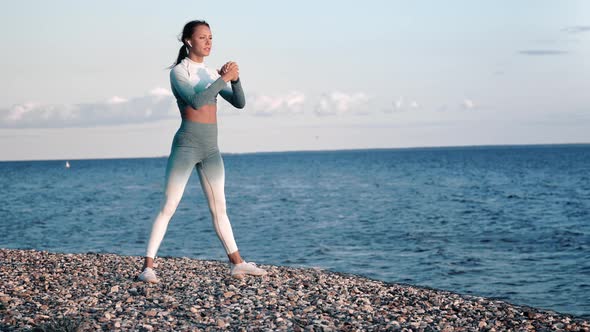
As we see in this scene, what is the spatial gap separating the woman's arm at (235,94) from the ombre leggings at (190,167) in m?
0.40

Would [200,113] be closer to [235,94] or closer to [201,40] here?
[235,94]

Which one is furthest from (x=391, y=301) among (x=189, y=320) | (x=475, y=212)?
(x=475, y=212)

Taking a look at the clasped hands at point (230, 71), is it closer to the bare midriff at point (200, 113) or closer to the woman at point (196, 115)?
the woman at point (196, 115)

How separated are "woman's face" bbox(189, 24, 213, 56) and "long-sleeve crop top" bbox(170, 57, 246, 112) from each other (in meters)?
0.20

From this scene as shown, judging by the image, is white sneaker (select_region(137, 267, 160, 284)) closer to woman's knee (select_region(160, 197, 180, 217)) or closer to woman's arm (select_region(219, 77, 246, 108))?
woman's knee (select_region(160, 197, 180, 217))

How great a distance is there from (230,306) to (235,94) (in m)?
2.69

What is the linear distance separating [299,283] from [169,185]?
7.58 ft

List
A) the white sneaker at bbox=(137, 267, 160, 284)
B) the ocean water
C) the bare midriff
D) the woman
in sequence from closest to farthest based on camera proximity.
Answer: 1. the woman
2. the bare midriff
3. the white sneaker at bbox=(137, 267, 160, 284)
4. the ocean water

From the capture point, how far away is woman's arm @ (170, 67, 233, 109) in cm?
833

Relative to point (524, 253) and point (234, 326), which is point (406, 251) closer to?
point (524, 253)

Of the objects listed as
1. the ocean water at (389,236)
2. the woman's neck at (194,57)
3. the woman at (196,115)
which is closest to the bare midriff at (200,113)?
the woman at (196,115)

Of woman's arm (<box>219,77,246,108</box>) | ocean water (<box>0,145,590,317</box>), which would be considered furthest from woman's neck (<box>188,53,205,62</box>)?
ocean water (<box>0,145,590,317</box>)

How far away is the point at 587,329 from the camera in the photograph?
26.5ft

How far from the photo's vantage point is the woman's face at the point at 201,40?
27.8 ft
